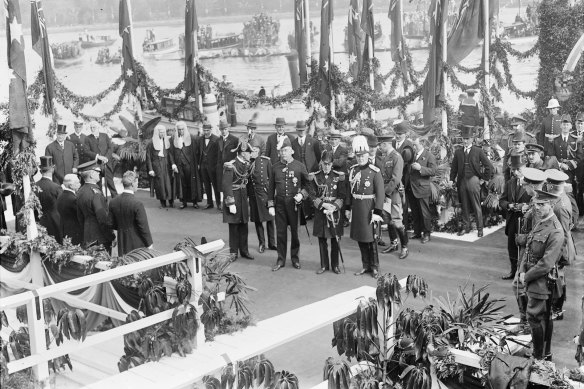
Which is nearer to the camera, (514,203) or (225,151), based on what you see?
(514,203)

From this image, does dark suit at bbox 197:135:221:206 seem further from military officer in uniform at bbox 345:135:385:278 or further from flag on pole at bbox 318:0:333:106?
military officer in uniform at bbox 345:135:385:278

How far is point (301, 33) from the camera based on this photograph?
1453 cm

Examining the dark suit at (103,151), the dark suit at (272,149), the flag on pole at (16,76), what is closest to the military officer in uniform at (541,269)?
the flag on pole at (16,76)

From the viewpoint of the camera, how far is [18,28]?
8.41 m

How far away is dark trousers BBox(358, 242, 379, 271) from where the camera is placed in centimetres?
959

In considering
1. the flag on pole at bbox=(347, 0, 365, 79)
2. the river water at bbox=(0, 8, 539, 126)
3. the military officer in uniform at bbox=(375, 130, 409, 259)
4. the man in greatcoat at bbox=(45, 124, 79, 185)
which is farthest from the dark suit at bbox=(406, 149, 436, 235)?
the man in greatcoat at bbox=(45, 124, 79, 185)

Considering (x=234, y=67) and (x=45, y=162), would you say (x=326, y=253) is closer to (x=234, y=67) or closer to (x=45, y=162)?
(x=45, y=162)

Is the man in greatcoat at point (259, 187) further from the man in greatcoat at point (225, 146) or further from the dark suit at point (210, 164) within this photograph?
the dark suit at point (210, 164)

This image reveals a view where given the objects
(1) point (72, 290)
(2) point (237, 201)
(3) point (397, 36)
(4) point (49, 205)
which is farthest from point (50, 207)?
(3) point (397, 36)

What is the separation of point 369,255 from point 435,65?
425 centimetres

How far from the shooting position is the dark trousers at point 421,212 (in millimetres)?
10852

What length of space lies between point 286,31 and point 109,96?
12.6 ft

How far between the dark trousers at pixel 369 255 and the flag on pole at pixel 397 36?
18.7 feet

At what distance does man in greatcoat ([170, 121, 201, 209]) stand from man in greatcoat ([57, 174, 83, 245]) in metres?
3.97
